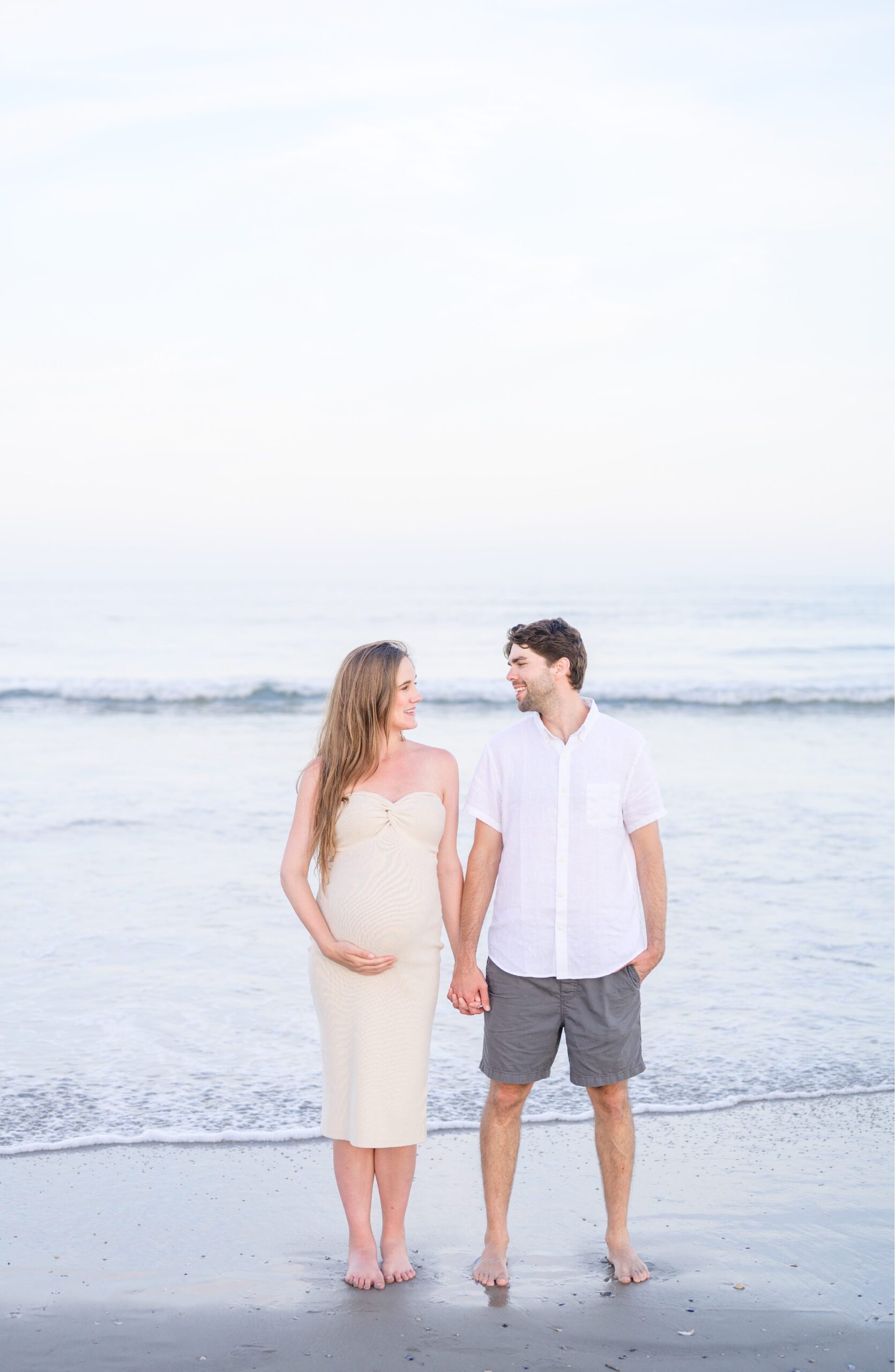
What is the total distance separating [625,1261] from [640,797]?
4.46 feet

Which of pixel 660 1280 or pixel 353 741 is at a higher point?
pixel 353 741

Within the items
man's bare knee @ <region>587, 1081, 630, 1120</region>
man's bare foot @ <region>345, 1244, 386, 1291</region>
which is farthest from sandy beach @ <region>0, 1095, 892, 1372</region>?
man's bare knee @ <region>587, 1081, 630, 1120</region>

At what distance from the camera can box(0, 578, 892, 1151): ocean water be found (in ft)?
16.3

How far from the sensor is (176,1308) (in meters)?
3.20

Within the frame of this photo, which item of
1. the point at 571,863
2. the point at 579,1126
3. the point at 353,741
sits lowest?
the point at 579,1126

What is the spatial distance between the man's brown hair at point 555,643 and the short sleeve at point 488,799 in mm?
335

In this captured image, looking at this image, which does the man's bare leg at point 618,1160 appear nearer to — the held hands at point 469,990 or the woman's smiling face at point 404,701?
the held hands at point 469,990

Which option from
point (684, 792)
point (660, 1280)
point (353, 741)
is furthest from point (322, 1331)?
point (684, 792)

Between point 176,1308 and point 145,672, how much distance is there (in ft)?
75.3

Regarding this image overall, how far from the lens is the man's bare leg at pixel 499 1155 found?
3434 millimetres

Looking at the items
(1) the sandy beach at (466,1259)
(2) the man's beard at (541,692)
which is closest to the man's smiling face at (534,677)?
(2) the man's beard at (541,692)

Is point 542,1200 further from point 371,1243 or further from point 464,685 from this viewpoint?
point 464,685

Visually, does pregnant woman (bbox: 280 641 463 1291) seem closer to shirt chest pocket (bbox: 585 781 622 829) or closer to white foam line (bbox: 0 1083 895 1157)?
shirt chest pocket (bbox: 585 781 622 829)

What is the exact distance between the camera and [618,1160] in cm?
344
